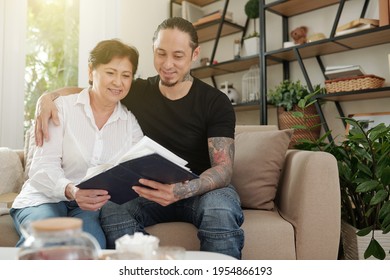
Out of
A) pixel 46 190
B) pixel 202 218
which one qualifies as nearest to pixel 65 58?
pixel 46 190

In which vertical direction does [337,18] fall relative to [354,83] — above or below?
above

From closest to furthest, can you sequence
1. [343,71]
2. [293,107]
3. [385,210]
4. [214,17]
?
[385,210]
[343,71]
[293,107]
[214,17]

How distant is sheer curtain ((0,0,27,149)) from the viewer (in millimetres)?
1880

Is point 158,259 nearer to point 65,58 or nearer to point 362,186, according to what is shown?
point 362,186

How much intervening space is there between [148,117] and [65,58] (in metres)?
1.19

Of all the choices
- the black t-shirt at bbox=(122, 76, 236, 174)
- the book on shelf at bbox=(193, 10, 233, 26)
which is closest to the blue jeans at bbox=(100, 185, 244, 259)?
the black t-shirt at bbox=(122, 76, 236, 174)

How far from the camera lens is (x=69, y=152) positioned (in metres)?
0.83

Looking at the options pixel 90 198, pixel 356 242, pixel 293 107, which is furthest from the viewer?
pixel 293 107

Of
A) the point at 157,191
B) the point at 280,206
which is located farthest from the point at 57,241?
the point at 280,206

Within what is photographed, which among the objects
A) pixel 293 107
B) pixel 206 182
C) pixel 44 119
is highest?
pixel 293 107

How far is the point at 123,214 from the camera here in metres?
0.85

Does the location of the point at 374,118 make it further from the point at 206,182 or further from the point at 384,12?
the point at 206,182

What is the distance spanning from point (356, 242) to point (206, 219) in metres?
0.61

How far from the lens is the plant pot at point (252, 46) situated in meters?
2.25
